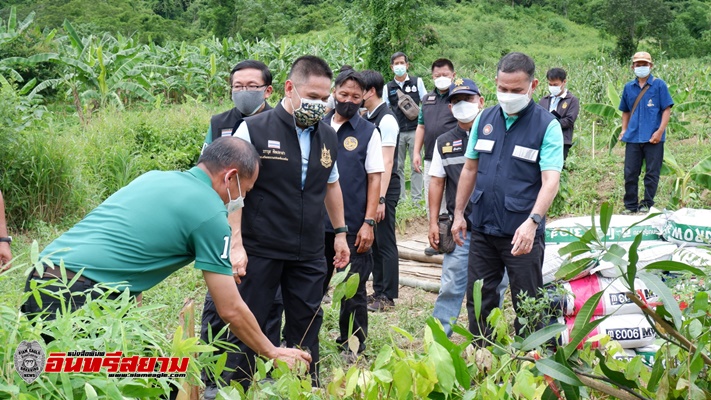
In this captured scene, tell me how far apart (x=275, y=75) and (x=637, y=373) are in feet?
54.0

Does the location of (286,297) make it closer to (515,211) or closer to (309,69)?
(309,69)

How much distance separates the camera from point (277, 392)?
206cm

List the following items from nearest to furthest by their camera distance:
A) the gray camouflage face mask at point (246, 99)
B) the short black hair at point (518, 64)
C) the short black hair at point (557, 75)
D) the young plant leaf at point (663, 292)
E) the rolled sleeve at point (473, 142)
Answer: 1. the young plant leaf at point (663, 292)
2. the short black hair at point (518, 64)
3. the rolled sleeve at point (473, 142)
4. the gray camouflage face mask at point (246, 99)
5. the short black hair at point (557, 75)

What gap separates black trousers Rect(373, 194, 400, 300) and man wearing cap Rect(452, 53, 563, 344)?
1.60 meters

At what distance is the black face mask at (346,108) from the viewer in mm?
4859

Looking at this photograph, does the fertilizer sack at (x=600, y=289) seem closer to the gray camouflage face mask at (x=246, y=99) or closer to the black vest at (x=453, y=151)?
the black vest at (x=453, y=151)

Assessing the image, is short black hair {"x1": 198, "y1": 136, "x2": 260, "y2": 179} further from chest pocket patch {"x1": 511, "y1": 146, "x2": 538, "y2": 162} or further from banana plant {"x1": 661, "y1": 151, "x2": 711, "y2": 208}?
banana plant {"x1": 661, "y1": 151, "x2": 711, "y2": 208}

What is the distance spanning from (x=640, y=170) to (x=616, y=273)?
498 centimetres

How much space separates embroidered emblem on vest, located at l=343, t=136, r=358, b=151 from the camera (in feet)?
16.1

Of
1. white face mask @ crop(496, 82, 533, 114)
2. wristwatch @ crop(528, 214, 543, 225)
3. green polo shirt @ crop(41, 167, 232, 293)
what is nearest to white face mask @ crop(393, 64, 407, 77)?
white face mask @ crop(496, 82, 533, 114)

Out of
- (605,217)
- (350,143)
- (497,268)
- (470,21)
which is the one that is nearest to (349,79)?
(350,143)

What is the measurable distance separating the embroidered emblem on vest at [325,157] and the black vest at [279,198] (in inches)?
2.0

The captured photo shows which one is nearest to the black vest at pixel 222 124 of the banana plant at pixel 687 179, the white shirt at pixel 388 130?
the white shirt at pixel 388 130

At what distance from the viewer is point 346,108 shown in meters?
4.86
